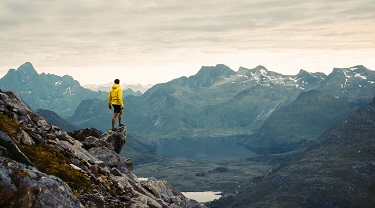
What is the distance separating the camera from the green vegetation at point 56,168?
120 feet

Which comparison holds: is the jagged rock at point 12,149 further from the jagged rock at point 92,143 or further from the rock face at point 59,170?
the jagged rock at point 92,143

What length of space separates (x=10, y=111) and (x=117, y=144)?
762 inches

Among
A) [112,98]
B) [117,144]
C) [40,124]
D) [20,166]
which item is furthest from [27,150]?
[117,144]

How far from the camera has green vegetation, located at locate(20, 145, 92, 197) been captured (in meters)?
36.6

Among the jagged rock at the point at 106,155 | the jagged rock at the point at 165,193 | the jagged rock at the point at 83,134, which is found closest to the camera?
the jagged rock at the point at 106,155

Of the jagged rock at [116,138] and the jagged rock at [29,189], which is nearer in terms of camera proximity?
the jagged rock at [29,189]

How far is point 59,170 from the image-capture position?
123 feet

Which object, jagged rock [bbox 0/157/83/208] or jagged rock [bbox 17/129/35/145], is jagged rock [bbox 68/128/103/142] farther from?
jagged rock [bbox 0/157/83/208]

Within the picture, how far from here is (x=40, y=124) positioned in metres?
48.7

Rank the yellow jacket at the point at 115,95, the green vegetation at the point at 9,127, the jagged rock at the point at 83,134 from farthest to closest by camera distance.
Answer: the jagged rock at the point at 83,134, the yellow jacket at the point at 115,95, the green vegetation at the point at 9,127

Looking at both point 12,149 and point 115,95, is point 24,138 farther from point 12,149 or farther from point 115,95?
point 115,95

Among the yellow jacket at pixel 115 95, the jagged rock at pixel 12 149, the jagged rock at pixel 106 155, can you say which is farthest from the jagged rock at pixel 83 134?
the jagged rock at pixel 12 149

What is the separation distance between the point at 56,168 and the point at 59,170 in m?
0.31

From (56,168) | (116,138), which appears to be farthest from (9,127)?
(116,138)
